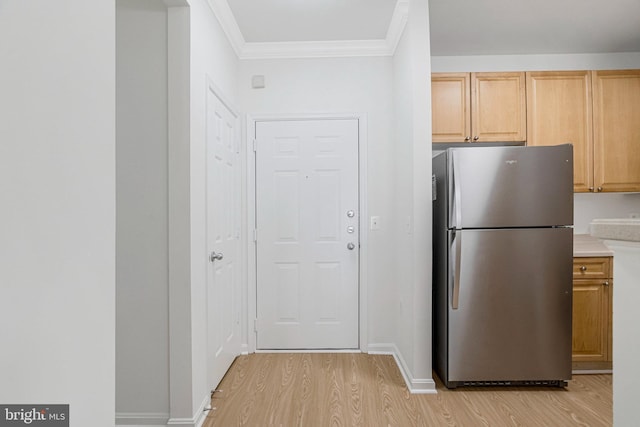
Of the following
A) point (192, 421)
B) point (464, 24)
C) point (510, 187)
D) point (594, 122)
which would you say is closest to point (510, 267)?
point (510, 187)

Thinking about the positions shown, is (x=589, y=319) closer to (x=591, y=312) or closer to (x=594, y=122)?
(x=591, y=312)

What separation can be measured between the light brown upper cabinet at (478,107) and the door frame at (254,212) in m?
0.68

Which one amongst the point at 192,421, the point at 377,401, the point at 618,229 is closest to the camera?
the point at 618,229

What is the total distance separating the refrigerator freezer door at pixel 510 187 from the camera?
249 centimetres

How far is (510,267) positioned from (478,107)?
151 cm

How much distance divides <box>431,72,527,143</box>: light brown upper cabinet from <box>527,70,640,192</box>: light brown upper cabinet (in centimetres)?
11

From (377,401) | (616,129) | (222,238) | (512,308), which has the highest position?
(616,129)

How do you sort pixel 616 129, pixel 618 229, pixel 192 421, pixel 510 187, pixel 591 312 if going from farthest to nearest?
1. pixel 616 129
2. pixel 591 312
3. pixel 510 187
4. pixel 192 421
5. pixel 618 229

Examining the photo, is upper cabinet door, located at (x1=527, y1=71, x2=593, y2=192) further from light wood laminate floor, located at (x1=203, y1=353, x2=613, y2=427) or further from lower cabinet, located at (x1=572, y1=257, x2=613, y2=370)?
light wood laminate floor, located at (x1=203, y1=353, x2=613, y2=427)

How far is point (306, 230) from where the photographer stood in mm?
3363

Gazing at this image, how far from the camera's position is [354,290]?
3.34 meters

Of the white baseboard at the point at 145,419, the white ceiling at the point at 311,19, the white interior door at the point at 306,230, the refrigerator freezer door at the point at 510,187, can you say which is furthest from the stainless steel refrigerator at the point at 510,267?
the white baseboard at the point at 145,419
